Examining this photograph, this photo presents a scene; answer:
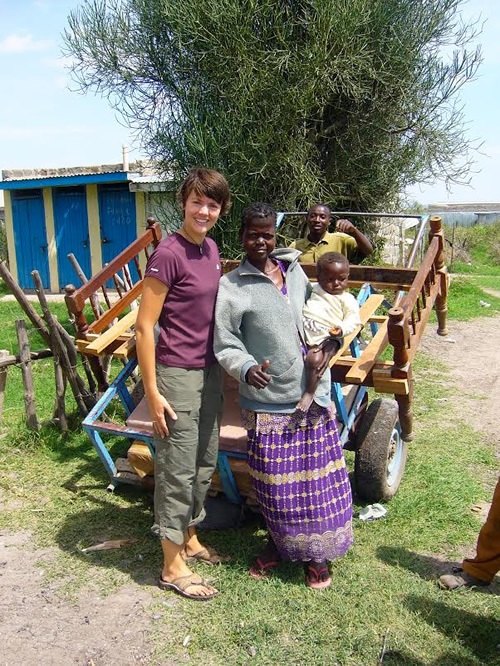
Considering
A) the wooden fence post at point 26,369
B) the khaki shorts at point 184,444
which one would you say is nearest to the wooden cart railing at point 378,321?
the wooden fence post at point 26,369

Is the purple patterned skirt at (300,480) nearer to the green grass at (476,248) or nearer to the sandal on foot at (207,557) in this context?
the sandal on foot at (207,557)

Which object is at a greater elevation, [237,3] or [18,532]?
[237,3]

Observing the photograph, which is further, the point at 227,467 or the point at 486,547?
the point at 227,467

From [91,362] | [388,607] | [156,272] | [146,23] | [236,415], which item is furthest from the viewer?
[146,23]

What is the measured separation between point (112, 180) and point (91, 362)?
9.05 meters

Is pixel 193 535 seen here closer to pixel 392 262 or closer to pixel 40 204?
pixel 392 262

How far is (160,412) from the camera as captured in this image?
110 inches

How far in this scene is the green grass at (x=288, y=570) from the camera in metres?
2.67

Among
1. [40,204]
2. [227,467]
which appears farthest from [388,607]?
[40,204]

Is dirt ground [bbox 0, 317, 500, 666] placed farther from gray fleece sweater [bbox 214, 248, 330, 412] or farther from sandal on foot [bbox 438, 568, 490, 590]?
sandal on foot [bbox 438, 568, 490, 590]

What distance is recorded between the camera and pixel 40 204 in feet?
45.4

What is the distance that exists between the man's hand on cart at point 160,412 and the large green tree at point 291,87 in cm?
679

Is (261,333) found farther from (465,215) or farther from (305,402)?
(465,215)

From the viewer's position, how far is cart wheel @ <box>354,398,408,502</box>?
3.73 meters
